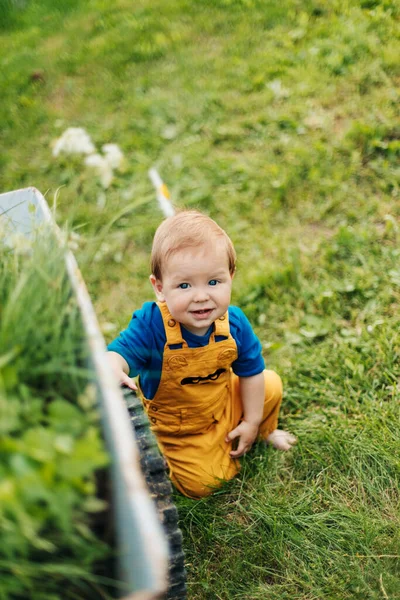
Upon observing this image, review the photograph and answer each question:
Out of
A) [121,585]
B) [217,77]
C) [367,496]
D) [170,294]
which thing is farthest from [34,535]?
[217,77]

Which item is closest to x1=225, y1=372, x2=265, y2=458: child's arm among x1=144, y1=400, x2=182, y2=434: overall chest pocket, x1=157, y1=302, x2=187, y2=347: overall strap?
x1=144, y1=400, x2=182, y2=434: overall chest pocket

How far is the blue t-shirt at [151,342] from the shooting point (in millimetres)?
1990

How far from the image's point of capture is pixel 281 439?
92.9 inches

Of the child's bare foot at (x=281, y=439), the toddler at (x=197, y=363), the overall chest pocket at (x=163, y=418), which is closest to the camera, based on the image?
the toddler at (x=197, y=363)

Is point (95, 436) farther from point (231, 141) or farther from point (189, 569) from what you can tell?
point (231, 141)

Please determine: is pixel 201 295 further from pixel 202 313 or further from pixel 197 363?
pixel 197 363

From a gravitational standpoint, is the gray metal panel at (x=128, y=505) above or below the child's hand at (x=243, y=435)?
above

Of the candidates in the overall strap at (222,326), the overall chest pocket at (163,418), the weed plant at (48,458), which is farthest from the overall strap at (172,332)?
the weed plant at (48,458)

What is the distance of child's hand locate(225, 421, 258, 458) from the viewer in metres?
2.29

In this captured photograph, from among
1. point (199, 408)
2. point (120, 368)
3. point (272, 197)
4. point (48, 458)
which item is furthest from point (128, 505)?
point (272, 197)

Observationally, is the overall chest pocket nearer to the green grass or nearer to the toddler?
the toddler

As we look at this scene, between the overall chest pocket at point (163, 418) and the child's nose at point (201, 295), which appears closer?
the child's nose at point (201, 295)

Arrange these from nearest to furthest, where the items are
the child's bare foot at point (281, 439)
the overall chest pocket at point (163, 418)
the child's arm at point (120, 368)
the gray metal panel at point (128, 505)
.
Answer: the gray metal panel at point (128, 505)
the child's arm at point (120, 368)
the overall chest pocket at point (163, 418)
the child's bare foot at point (281, 439)

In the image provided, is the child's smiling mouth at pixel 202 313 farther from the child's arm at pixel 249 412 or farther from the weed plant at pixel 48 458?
the weed plant at pixel 48 458
